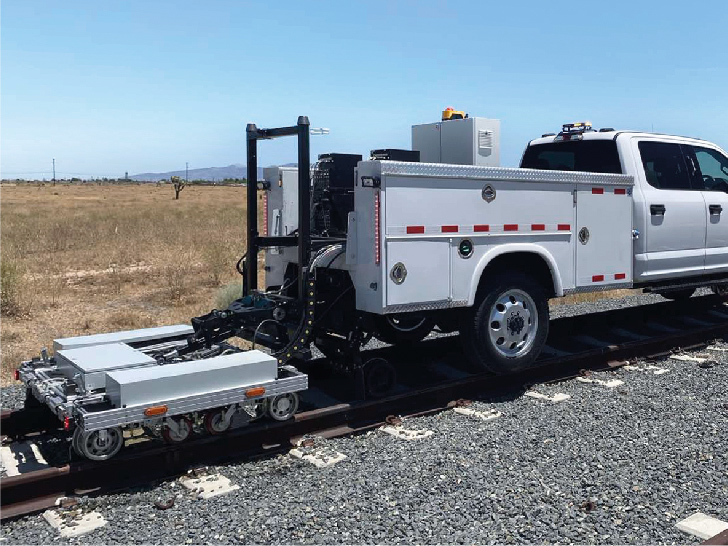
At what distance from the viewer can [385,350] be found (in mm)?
7848

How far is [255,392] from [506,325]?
2761 millimetres

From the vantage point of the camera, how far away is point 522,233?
687 cm

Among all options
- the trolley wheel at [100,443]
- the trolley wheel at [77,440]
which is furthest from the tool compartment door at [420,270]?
the trolley wheel at [77,440]

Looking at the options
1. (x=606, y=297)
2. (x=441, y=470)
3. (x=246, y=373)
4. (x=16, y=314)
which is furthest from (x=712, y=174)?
(x=16, y=314)

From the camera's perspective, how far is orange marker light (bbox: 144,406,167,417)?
15.6ft

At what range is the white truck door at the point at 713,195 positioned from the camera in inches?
353

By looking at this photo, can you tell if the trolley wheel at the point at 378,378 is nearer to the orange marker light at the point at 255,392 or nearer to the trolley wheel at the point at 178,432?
the orange marker light at the point at 255,392

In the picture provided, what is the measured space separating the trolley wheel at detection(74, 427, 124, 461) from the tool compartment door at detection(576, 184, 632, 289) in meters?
4.65

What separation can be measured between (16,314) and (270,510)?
9.08 meters

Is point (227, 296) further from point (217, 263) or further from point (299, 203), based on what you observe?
point (299, 203)

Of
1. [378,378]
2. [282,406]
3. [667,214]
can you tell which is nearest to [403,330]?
[378,378]

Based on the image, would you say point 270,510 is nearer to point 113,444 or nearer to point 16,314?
point 113,444

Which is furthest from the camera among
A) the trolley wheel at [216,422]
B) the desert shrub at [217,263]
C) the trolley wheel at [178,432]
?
the desert shrub at [217,263]

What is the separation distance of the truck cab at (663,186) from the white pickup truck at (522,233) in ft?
0.05
